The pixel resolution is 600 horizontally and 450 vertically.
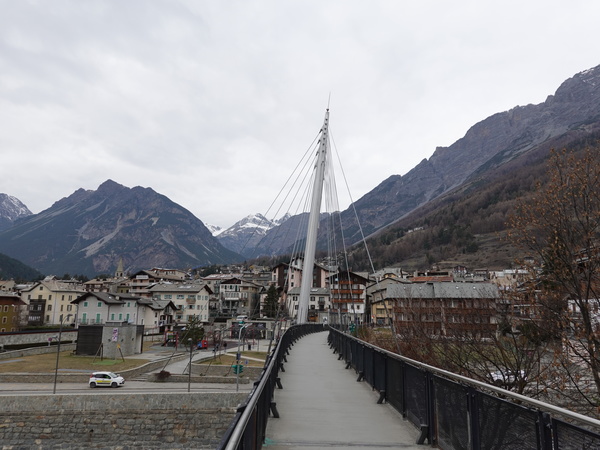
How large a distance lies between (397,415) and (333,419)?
1285 mm

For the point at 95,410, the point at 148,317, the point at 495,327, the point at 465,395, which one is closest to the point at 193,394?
→ the point at 95,410

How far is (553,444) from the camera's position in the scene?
153 inches

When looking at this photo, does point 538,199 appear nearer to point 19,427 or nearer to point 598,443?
point 598,443

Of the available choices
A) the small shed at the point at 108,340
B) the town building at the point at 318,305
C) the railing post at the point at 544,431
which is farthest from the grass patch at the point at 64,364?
the town building at the point at 318,305

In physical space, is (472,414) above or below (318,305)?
below

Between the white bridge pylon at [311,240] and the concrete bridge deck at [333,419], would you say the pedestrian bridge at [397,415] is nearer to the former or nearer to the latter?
the concrete bridge deck at [333,419]

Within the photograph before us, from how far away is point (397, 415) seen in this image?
27.4ft

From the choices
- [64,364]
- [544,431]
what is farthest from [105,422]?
[544,431]

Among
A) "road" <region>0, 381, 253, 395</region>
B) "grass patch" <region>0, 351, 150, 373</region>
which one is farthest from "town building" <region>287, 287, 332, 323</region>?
"road" <region>0, 381, 253, 395</region>

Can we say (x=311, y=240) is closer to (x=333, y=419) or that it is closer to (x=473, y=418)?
(x=333, y=419)

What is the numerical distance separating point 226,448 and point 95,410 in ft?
103

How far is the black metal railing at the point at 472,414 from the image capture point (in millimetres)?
3805

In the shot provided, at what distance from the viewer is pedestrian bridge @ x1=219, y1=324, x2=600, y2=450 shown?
3.99 m

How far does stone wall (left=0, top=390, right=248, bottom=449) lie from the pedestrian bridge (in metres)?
20.6
